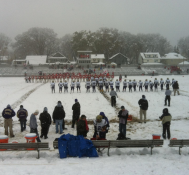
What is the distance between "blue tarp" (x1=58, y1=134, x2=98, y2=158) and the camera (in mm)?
7152

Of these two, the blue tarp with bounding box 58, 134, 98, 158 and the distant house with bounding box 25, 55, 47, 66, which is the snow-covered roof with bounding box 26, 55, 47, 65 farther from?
the blue tarp with bounding box 58, 134, 98, 158

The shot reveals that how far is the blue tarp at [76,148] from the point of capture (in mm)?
7152

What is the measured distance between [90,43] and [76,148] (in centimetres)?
7761

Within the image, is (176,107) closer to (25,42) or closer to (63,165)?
(63,165)

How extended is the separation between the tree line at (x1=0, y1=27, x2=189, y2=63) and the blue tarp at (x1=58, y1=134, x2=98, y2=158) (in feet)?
242

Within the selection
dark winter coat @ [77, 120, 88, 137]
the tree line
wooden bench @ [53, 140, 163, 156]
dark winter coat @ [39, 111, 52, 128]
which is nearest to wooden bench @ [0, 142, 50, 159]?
wooden bench @ [53, 140, 163, 156]

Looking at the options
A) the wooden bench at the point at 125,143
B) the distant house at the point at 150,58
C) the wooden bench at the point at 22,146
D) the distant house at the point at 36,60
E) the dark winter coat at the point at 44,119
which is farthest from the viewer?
the distant house at the point at 150,58

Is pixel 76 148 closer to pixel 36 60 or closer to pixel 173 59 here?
pixel 36 60

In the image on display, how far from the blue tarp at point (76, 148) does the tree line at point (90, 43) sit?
73.8 metres

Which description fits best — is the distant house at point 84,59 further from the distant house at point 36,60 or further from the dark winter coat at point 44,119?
the dark winter coat at point 44,119

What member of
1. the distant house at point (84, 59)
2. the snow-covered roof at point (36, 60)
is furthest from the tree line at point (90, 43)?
the distant house at point (84, 59)

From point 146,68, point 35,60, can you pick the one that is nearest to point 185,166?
point 146,68

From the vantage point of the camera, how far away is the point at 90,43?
270 ft

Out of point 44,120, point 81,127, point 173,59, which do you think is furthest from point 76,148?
point 173,59
